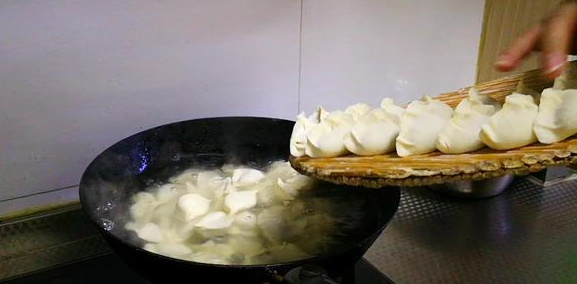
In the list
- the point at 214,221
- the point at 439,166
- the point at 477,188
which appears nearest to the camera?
the point at 439,166

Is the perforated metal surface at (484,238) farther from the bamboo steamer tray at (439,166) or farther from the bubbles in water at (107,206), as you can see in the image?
the bubbles in water at (107,206)

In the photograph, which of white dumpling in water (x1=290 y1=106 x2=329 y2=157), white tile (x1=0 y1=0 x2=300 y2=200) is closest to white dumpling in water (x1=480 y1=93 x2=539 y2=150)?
white dumpling in water (x1=290 y1=106 x2=329 y2=157)

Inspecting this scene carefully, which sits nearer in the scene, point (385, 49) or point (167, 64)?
point (167, 64)

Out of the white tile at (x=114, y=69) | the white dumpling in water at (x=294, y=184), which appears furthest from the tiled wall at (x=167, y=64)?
the white dumpling in water at (x=294, y=184)

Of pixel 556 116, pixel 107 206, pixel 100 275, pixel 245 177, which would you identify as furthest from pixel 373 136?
pixel 100 275

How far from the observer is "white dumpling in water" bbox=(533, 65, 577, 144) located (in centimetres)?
56

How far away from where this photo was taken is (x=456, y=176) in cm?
56

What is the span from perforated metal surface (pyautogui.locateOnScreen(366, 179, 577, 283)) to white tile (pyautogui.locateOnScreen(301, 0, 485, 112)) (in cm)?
28

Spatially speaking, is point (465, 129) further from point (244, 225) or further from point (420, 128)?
point (244, 225)

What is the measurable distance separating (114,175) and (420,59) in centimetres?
81

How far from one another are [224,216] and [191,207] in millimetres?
57

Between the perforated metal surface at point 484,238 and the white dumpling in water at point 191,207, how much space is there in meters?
0.36

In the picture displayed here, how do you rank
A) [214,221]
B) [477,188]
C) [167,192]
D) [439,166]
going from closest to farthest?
[439,166] < [214,221] < [167,192] < [477,188]

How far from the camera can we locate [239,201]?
2.75ft
